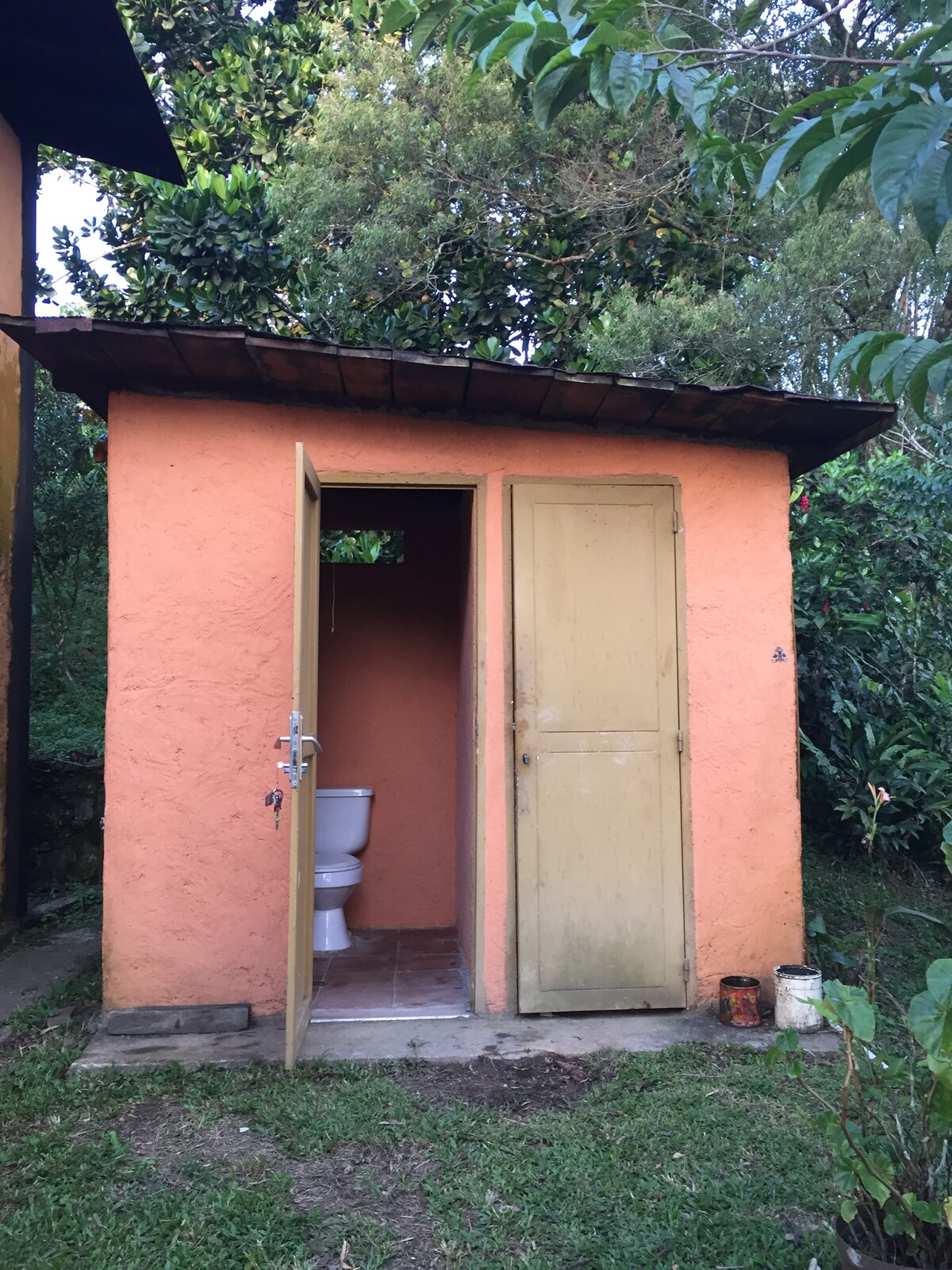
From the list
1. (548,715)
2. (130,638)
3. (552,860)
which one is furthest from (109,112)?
(552,860)

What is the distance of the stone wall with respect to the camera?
6766 mm

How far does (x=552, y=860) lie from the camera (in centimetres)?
425

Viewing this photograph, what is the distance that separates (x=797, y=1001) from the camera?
3.97 meters

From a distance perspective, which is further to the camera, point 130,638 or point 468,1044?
point 130,638

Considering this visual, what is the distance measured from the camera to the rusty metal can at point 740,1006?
4059mm

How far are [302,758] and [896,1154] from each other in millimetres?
2448

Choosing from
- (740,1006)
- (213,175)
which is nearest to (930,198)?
(740,1006)

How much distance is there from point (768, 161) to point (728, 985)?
3377 mm

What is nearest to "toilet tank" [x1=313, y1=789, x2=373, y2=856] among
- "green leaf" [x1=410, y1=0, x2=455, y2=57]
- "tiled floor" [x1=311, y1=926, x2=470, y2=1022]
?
"tiled floor" [x1=311, y1=926, x2=470, y2=1022]

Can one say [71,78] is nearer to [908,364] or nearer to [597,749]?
[597,749]

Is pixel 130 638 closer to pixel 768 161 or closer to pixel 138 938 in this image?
pixel 138 938

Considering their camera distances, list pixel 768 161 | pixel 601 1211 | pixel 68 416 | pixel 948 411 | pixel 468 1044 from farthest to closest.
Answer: pixel 68 416 < pixel 468 1044 < pixel 601 1211 < pixel 948 411 < pixel 768 161

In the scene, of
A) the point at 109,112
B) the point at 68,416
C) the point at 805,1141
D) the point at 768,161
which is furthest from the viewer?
the point at 68,416

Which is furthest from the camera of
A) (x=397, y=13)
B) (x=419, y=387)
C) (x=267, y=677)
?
(x=267, y=677)
